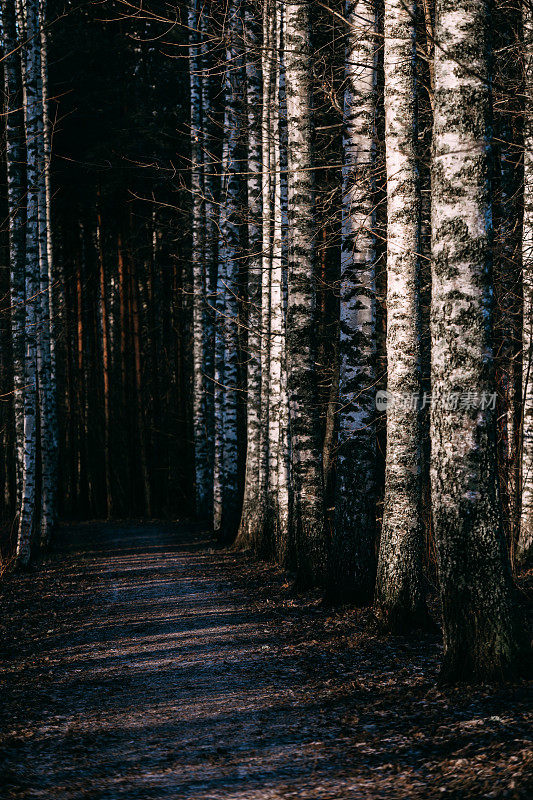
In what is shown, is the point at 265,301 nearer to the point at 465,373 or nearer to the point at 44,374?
the point at 44,374

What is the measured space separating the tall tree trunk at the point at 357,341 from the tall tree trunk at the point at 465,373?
3.07 m

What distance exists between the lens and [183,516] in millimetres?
24391

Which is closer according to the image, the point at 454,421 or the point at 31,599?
the point at 454,421

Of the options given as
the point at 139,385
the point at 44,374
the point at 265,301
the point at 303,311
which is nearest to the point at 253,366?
the point at 265,301

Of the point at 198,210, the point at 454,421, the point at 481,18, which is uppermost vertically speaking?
the point at 198,210

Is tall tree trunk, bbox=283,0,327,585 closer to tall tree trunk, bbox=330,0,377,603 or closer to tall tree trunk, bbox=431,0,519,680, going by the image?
tall tree trunk, bbox=330,0,377,603

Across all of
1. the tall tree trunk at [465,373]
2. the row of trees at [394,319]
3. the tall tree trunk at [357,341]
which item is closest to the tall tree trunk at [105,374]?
the row of trees at [394,319]

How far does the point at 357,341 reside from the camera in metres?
8.64

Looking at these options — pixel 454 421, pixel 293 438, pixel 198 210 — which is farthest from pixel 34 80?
pixel 454 421

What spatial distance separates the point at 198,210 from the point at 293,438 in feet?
35.7

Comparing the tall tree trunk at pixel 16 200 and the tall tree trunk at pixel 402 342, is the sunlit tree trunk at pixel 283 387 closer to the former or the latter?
the tall tree trunk at pixel 16 200

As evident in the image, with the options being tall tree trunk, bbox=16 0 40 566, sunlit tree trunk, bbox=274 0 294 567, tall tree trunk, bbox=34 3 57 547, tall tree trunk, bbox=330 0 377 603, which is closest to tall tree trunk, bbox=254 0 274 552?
sunlit tree trunk, bbox=274 0 294 567

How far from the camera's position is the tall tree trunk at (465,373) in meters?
5.11

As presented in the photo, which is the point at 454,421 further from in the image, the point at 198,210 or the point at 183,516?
the point at 183,516
